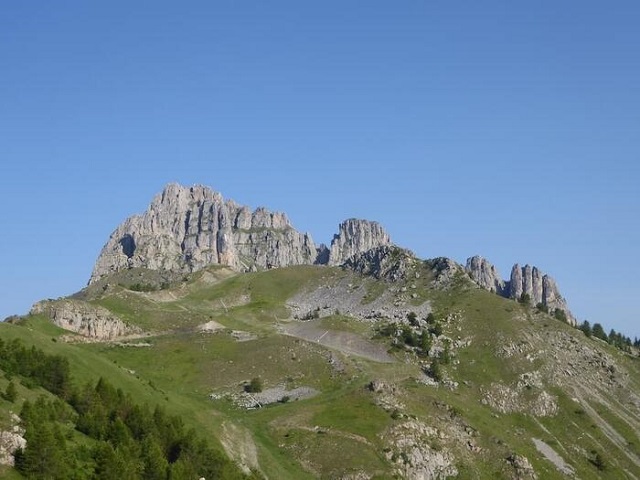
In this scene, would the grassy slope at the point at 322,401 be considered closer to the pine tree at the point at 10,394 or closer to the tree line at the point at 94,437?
the tree line at the point at 94,437

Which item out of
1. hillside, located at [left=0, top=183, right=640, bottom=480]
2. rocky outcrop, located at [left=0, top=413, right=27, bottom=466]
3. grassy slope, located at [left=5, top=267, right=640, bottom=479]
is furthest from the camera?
hillside, located at [left=0, top=183, right=640, bottom=480]

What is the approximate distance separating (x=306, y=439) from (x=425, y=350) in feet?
218

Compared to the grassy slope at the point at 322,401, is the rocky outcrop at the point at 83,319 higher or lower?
higher

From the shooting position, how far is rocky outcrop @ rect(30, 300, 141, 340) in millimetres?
184250

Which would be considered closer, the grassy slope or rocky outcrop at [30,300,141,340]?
the grassy slope

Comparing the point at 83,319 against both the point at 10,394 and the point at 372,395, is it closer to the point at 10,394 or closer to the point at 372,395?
the point at 372,395

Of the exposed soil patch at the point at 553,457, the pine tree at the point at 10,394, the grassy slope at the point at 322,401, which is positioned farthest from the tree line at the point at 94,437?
the exposed soil patch at the point at 553,457

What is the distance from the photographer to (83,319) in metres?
187

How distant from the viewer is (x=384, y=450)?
428 feet

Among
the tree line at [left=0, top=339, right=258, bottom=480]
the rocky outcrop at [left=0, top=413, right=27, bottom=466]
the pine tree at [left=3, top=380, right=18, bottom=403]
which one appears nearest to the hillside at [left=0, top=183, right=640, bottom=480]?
the tree line at [left=0, top=339, right=258, bottom=480]

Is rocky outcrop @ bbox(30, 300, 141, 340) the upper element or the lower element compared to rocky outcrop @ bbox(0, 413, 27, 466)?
upper

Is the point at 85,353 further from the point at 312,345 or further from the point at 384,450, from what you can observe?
the point at 312,345

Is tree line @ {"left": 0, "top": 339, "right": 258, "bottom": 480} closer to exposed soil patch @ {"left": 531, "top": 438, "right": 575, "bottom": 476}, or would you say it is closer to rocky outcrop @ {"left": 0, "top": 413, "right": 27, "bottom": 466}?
rocky outcrop @ {"left": 0, "top": 413, "right": 27, "bottom": 466}

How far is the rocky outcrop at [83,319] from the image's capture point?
184250mm
